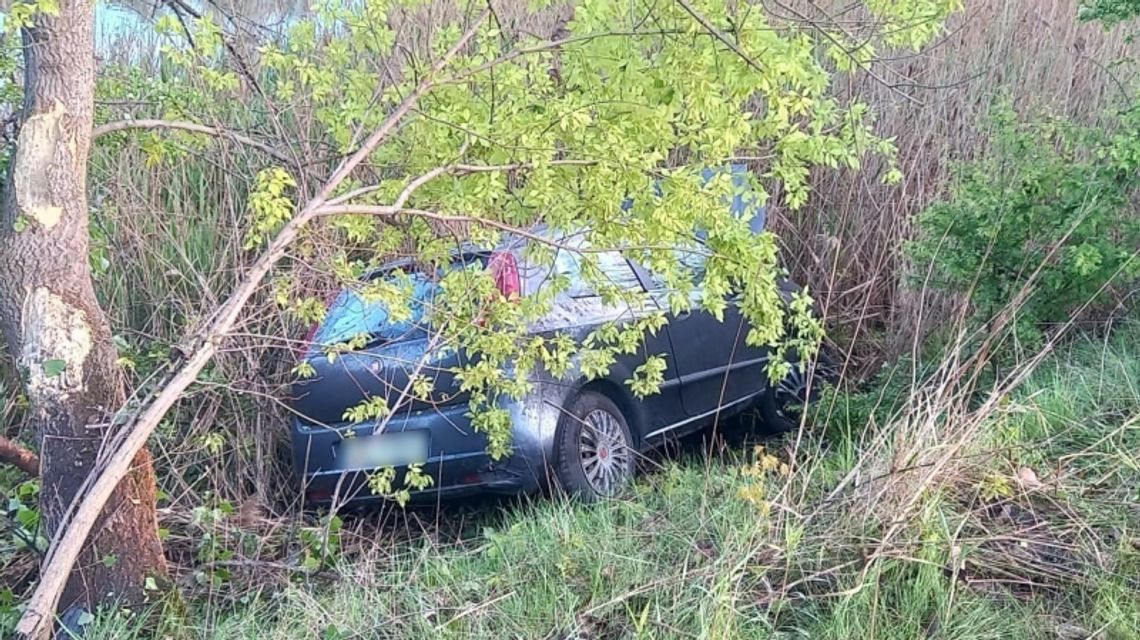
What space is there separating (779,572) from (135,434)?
216cm

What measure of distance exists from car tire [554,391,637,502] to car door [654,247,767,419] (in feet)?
2.08

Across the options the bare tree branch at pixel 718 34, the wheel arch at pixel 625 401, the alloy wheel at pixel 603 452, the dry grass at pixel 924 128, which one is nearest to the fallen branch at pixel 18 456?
the alloy wheel at pixel 603 452

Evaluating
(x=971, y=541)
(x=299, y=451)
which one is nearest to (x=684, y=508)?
(x=971, y=541)

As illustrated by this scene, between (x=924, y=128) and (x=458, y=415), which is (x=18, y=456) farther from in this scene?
(x=924, y=128)

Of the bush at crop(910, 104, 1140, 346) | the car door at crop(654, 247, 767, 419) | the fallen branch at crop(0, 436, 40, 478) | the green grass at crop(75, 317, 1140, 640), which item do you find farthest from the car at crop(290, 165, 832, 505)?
the bush at crop(910, 104, 1140, 346)

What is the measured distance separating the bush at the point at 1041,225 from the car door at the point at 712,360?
1.17 m

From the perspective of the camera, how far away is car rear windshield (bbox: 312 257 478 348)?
167 inches

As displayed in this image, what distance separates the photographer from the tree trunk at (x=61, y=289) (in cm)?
353

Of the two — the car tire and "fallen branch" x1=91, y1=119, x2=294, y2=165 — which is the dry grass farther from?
"fallen branch" x1=91, y1=119, x2=294, y2=165

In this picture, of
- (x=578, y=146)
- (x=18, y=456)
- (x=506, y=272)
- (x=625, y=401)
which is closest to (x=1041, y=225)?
(x=625, y=401)

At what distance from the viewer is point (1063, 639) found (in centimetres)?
315

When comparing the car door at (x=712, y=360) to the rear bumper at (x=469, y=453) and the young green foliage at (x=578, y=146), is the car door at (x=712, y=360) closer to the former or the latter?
the rear bumper at (x=469, y=453)

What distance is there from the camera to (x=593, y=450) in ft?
16.7

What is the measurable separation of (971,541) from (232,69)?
12.1ft
